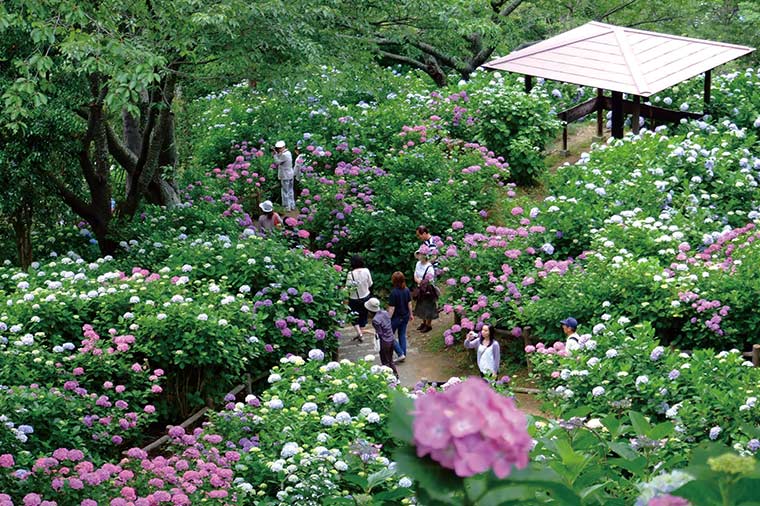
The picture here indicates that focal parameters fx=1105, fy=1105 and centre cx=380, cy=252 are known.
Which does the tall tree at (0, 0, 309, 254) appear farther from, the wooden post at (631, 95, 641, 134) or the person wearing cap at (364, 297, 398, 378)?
the wooden post at (631, 95, 641, 134)

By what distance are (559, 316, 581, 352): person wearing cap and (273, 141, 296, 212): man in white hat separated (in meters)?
5.81

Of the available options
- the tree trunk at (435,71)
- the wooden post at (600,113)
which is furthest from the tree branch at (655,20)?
the wooden post at (600,113)

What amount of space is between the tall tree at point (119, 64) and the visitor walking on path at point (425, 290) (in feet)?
8.97

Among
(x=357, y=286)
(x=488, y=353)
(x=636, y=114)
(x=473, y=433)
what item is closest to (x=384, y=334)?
(x=488, y=353)

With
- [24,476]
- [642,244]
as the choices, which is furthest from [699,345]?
[24,476]

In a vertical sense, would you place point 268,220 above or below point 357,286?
above

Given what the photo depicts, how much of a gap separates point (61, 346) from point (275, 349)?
7.52ft

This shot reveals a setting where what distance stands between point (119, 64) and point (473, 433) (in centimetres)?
845

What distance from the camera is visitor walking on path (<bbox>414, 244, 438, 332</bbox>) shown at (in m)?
12.3

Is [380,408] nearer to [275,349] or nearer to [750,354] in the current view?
[275,349]

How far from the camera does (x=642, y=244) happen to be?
454 inches

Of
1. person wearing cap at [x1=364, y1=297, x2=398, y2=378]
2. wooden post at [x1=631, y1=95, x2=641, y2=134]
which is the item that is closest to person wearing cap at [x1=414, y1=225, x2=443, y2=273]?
person wearing cap at [x1=364, y1=297, x2=398, y2=378]

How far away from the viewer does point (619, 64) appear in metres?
15.9

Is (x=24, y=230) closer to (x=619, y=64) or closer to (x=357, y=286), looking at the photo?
(x=357, y=286)
